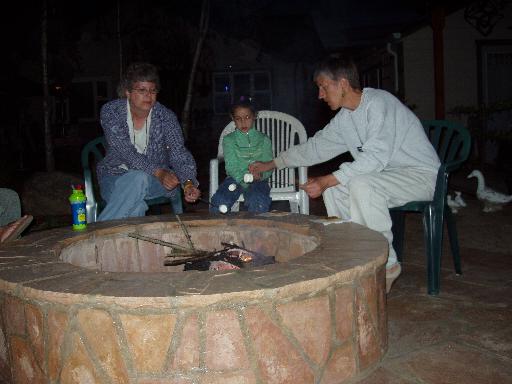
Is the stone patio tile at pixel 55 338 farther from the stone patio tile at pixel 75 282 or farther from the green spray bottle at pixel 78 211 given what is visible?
the green spray bottle at pixel 78 211

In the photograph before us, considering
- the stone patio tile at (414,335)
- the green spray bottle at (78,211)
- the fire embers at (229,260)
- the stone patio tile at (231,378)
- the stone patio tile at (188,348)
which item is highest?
the green spray bottle at (78,211)

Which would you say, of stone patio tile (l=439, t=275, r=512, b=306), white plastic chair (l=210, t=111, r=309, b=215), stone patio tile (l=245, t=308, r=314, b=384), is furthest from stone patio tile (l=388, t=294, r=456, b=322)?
white plastic chair (l=210, t=111, r=309, b=215)

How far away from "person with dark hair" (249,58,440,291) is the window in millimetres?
13053

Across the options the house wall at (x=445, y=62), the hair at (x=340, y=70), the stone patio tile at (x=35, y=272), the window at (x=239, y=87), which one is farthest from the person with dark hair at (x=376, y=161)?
the window at (x=239, y=87)

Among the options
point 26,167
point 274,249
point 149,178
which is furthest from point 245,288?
point 26,167

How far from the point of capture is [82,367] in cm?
188

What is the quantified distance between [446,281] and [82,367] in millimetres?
2558

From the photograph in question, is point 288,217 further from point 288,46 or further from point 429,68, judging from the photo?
point 288,46

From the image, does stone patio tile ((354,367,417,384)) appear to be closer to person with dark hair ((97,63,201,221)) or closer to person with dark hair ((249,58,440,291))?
person with dark hair ((249,58,440,291))

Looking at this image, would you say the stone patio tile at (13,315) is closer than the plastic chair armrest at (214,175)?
Yes

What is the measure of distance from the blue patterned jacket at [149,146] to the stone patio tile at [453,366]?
2249mm

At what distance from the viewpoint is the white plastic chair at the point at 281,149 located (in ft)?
13.6

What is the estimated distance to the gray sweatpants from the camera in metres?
3.10

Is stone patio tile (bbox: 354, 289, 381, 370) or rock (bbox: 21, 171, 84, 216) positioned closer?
stone patio tile (bbox: 354, 289, 381, 370)
